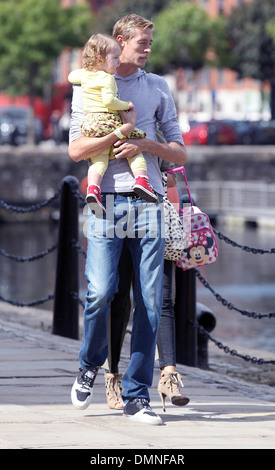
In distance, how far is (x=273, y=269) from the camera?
28.9 meters

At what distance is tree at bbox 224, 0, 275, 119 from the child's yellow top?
58.7 meters

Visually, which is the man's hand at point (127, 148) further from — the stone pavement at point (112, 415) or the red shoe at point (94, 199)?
the stone pavement at point (112, 415)

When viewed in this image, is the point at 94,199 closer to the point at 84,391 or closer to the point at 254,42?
the point at 84,391

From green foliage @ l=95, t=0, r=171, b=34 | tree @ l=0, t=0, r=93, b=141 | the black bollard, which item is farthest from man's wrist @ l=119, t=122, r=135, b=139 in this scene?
green foliage @ l=95, t=0, r=171, b=34

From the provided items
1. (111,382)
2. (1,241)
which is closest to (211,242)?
(111,382)

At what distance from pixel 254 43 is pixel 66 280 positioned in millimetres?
55954

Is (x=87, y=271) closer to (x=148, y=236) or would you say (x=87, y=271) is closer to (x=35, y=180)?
(x=148, y=236)

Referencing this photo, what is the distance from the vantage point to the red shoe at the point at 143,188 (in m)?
5.48

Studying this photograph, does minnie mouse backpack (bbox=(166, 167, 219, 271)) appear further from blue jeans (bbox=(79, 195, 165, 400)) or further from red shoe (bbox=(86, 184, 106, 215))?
red shoe (bbox=(86, 184, 106, 215))

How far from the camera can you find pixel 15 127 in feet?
158

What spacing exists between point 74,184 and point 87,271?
383cm

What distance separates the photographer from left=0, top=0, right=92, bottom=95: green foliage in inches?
2366

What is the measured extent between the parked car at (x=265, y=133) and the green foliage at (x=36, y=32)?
505 inches
